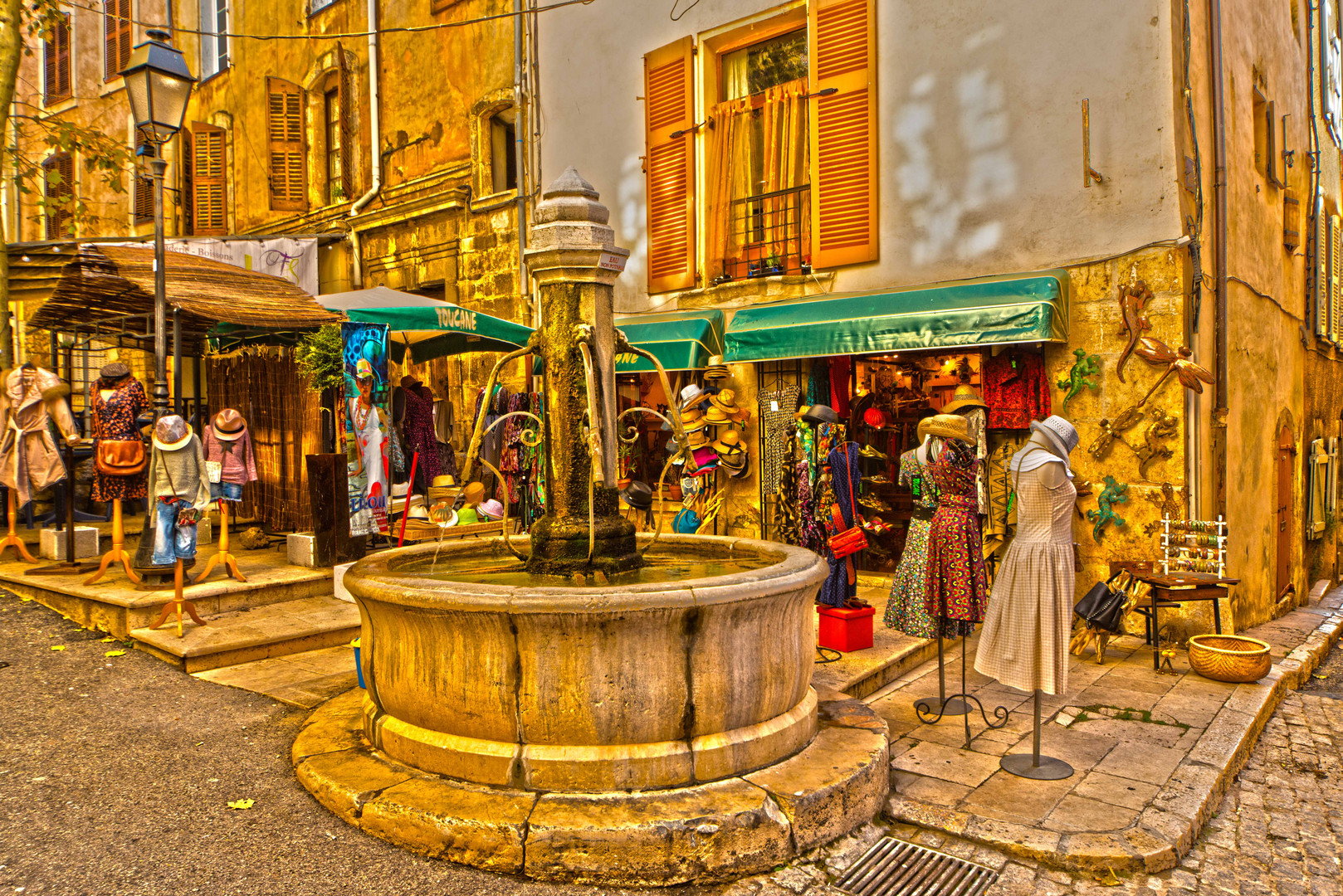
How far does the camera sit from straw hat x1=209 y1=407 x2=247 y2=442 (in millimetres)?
→ 6824

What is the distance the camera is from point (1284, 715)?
18.6ft

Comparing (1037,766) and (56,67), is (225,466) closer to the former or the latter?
(1037,766)

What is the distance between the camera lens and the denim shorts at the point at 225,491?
22.1 ft

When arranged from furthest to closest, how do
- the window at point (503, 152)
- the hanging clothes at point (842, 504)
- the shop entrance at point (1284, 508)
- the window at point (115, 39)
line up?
the window at point (115, 39) < the window at point (503, 152) < the shop entrance at point (1284, 508) < the hanging clothes at point (842, 504)

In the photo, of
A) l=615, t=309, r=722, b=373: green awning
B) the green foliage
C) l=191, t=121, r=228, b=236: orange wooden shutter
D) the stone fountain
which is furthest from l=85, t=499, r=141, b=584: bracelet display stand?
l=191, t=121, r=228, b=236: orange wooden shutter

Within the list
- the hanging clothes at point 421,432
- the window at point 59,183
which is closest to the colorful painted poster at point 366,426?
the hanging clothes at point 421,432

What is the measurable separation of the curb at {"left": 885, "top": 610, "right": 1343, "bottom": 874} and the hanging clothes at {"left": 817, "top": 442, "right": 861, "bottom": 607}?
6.94 ft

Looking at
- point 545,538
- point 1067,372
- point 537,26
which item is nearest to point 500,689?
point 545,538

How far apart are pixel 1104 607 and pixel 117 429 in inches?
307

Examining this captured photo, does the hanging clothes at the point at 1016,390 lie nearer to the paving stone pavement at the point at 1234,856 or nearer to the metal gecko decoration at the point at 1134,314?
the metal gecko decoration at the point at 1134,314

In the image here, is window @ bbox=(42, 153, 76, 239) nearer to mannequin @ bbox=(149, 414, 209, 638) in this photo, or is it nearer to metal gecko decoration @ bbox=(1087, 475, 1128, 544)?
mannequin @ bbox=(149, 414, 209, 638)

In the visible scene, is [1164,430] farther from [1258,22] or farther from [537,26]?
[537,26]

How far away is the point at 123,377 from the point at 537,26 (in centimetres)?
701

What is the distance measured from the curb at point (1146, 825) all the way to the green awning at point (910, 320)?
3242mm
